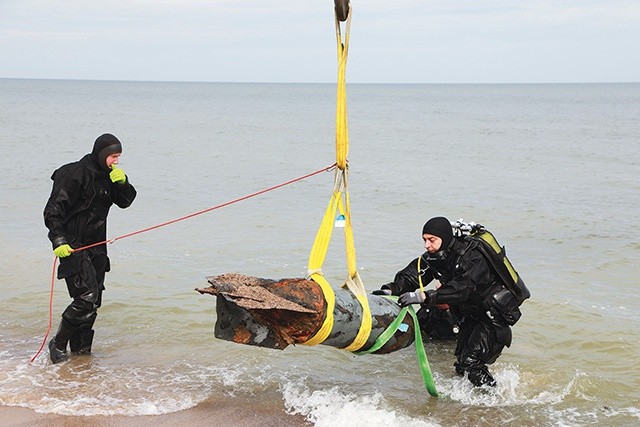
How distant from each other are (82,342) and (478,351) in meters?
3.32

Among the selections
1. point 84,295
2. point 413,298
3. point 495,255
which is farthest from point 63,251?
point 495,255

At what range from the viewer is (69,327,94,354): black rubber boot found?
22.7 ft

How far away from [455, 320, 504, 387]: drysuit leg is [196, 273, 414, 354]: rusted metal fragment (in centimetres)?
124

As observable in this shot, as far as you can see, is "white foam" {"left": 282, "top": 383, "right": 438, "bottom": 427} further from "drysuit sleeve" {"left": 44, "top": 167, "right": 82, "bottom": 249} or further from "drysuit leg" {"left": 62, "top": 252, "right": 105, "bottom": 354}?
"drysuit sleeve" {"left": 44, "top": 167, "right": 82, "bottom": 249}

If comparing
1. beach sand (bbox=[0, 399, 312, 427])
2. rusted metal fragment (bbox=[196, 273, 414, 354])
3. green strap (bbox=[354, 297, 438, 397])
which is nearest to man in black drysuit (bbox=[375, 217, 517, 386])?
green strap (bbox=[354, 297, 438, 397])

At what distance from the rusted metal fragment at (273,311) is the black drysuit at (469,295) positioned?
0.84 meters

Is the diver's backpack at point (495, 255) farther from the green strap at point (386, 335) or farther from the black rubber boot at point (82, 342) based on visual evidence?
the black rubber boot at point (82, 342)

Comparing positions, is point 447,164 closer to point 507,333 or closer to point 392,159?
point 392,159

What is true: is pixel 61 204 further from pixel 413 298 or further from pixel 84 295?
pixel 413 298

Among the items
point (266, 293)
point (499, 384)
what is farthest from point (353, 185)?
point (266, 293)

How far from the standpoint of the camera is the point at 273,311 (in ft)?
16.5

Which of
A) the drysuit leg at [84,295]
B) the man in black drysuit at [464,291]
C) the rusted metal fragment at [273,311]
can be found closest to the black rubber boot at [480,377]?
the man in black drysuit at [464,291]

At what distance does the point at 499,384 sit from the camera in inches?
254

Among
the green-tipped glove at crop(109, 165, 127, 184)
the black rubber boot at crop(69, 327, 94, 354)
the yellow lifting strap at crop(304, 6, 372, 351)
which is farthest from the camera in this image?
the black rubber boot at crop(69, 327, 94, 354)
